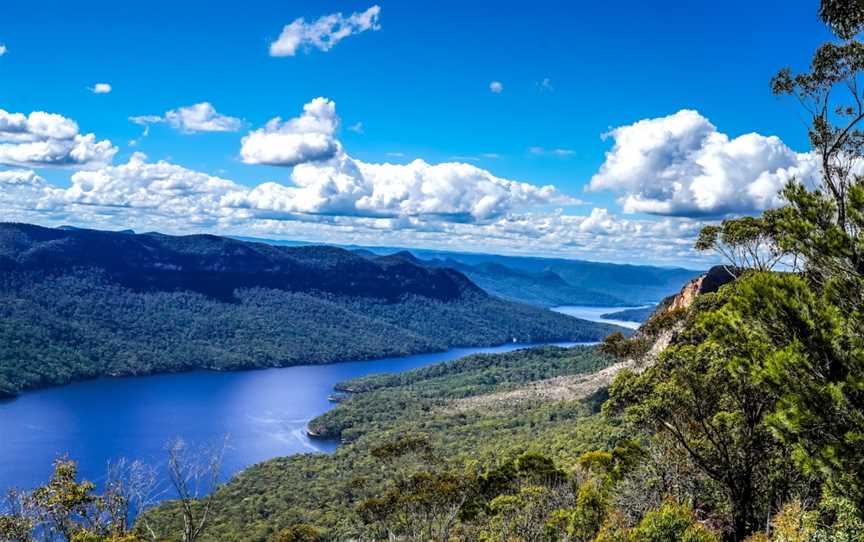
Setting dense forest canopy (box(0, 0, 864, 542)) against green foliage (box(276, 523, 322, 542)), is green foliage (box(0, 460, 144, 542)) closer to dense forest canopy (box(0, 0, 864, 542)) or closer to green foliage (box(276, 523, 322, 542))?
dense forest canopy (box(0, 0, 864, 542))

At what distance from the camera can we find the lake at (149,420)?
4129 inches

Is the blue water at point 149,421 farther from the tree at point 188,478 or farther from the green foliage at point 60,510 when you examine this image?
the green foliage at point 60,510

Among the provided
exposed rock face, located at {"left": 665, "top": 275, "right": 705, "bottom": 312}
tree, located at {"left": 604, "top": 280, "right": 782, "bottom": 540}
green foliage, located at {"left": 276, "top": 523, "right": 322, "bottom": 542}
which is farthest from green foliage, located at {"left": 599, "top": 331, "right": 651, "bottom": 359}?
green foliage, located at {"left": 276, "top": 523, "right": 322, "bottom": 542}

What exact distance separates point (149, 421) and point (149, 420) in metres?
0.95

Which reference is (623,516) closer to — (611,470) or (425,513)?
(611,470)

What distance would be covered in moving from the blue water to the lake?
6.0 inches

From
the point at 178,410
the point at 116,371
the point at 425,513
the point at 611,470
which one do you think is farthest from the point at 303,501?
the point at 116,371

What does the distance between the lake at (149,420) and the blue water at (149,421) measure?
15 centimetres

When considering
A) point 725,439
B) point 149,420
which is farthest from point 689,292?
point 149,420

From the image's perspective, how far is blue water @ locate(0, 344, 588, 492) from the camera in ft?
344

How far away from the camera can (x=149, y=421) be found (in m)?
132

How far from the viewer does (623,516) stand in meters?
26.4

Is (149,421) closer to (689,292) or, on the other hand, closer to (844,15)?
(689,292)

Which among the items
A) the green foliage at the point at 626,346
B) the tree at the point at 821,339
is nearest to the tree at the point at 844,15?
the tree at the point at 821,339
